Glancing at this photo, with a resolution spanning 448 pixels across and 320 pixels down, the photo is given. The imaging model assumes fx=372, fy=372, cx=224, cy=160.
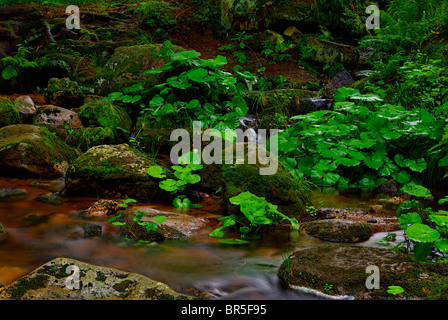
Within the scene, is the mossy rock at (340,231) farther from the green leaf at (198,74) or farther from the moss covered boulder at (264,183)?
the green leaf at (198,74)

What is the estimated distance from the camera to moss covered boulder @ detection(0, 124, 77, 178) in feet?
15.6

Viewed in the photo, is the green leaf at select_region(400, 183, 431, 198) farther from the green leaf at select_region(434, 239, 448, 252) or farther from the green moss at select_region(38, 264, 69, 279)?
the green moss at select_region(38, 264, 69, 279)

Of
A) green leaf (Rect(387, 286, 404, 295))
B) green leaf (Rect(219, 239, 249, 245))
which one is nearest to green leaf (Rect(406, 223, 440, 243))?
green leaf (Rect(387, 286, 404, 295))

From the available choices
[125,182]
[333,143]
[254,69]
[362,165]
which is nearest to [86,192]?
[125,182]

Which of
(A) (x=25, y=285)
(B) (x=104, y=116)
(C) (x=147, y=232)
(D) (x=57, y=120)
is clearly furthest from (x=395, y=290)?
(D) (x=57, y=120)

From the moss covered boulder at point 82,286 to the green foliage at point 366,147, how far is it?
3.14 meters

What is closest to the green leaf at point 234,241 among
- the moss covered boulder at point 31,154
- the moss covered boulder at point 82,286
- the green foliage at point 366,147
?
the moss covered boulder at point 82,286

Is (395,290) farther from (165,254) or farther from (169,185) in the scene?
(169,185)

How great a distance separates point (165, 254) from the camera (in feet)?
9.43

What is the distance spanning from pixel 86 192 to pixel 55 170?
0.99 meters

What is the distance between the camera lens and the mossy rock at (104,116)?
6.22 metres

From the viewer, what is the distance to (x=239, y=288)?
95.8 inches

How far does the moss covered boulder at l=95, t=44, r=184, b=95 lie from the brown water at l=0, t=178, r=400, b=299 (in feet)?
12.5
